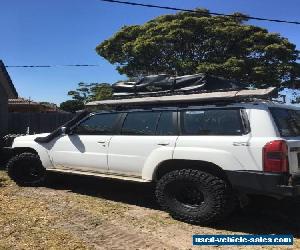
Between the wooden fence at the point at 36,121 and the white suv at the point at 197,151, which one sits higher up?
the wooden fence at the point at 36,121

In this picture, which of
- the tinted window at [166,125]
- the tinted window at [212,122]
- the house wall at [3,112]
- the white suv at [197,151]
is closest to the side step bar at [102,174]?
the white suv at [197,151]

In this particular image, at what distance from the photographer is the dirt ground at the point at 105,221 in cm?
518

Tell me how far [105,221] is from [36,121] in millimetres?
13684

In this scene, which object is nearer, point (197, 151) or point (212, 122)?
point (197, 151)

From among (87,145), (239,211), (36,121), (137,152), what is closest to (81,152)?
(87,145)

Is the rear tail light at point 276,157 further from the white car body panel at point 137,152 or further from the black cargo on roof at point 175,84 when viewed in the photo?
the black cargo on roof at point 175,84

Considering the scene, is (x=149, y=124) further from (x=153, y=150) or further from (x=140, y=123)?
(x=153, y=150)

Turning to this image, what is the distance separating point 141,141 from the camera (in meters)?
6.61

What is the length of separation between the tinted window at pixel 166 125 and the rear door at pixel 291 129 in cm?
146

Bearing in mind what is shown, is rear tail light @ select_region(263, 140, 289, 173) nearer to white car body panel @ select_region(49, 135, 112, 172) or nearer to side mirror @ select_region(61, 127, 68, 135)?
white car body panel @ select_region(49, 135, 112, 172)

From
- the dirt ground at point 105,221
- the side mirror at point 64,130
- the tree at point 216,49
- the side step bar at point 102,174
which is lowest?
the dirt ground at point 105,221

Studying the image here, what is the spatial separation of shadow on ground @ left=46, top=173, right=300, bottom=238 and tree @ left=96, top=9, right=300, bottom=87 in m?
17.3

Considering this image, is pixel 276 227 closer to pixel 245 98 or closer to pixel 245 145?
pixel 245 145

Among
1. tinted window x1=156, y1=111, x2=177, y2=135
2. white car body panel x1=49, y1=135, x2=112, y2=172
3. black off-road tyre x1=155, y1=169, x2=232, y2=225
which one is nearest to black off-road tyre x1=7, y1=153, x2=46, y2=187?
white car body panel x1=49, y1=135, x2=112, y2=172
